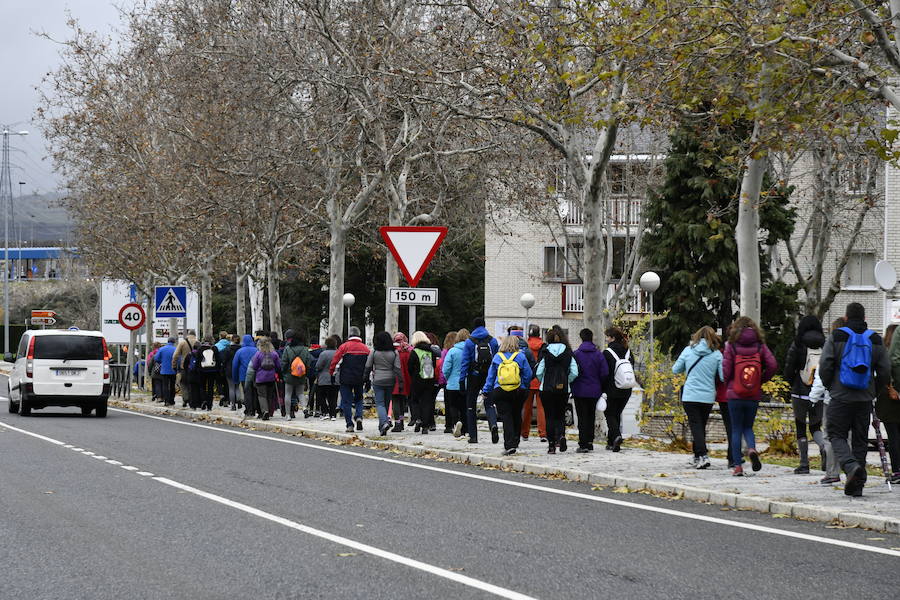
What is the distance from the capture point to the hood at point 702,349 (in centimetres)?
1593

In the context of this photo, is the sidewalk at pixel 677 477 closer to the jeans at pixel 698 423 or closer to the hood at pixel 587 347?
the jeans at pixel 698 423

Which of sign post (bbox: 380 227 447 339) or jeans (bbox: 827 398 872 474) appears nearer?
jeans (bbox: 827 398 872 474)

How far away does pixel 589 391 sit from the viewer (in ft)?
59.1

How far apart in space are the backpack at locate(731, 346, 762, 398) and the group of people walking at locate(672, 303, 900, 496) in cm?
1

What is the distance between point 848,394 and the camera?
13016 mm

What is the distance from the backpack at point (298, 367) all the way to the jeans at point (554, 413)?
379 inches

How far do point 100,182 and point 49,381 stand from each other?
1864 centimetres

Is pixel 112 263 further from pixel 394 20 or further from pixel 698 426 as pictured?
pixel 698 426

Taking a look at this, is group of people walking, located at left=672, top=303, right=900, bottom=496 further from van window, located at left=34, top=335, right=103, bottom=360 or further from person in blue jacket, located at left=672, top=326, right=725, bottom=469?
van window, located at left=34, top=335, right=103, bottom=360

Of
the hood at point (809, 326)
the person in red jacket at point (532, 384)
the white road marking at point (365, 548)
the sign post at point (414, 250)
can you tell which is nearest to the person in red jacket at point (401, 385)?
the person in red jacket at point (532, 384)

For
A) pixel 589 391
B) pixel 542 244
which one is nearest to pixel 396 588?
pixel 589 391

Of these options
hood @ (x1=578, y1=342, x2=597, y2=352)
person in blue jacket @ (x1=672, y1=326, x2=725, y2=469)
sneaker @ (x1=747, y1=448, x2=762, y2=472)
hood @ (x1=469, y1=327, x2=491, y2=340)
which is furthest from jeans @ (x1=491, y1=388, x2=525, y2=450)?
sneaker @ (x1=747, y1=448, x2=762, y2=472)

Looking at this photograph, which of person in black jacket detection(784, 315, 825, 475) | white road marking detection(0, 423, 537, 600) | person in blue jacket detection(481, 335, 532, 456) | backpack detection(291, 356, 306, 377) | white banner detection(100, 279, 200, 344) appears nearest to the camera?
white road marking detection(0, 423, 537, 600)

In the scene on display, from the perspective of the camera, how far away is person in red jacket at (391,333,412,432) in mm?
22625
